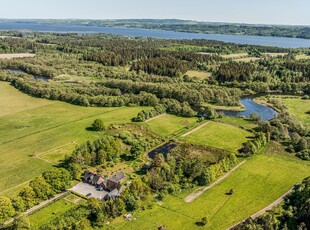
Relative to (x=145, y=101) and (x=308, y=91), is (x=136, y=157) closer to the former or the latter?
(x=145, y=101)

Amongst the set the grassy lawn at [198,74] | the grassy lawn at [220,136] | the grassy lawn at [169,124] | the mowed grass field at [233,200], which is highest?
the grassy lawn at [198,74]

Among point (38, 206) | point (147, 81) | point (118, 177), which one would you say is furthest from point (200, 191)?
point (147, 81)

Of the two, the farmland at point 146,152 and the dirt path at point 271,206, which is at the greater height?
the farmland at point 146,152

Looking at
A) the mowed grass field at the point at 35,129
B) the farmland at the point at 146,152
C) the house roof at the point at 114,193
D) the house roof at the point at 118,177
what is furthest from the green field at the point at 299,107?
the house roof at the point at 114,193

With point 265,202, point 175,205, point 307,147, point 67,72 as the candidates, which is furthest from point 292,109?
point 67,72

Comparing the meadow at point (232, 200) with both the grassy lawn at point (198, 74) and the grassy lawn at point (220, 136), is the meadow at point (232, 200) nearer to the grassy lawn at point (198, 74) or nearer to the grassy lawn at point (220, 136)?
the grassy lawn at point (220, 136)

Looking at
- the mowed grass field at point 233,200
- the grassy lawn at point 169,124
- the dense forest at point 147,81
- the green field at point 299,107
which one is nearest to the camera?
the mowed grass field at point 233,200

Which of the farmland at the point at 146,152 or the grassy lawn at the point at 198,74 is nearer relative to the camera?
the farmland at the point at 146,152
